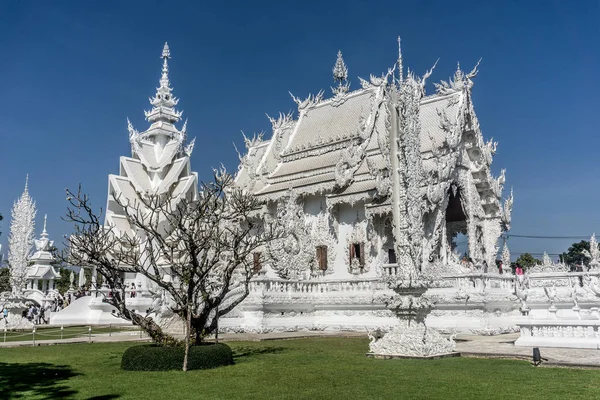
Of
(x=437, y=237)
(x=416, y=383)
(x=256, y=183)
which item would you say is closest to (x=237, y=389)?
(x=416, y=383)

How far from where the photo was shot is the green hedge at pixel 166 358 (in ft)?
30.4

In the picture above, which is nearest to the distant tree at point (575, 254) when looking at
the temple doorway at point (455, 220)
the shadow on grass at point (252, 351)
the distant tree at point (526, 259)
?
the distant tree at point (526, 259)

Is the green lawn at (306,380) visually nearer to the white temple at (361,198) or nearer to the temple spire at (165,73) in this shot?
the white temple at (361,198)

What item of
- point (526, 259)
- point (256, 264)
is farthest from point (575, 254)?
point (256, 264)

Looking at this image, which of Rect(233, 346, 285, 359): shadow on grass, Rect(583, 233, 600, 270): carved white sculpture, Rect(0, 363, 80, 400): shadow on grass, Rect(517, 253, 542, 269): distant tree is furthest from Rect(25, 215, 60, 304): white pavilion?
Rect(517, 253, 542, 269): distant tree

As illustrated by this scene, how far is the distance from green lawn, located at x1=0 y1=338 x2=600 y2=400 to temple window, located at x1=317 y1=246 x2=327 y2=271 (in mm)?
13023

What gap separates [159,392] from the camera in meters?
7.25

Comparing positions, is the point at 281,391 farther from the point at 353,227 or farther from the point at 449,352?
the point at 353,227

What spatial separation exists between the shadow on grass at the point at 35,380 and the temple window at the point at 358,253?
48.5 ft

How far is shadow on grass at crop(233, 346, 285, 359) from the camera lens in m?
11.8

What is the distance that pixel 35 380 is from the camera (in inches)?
333

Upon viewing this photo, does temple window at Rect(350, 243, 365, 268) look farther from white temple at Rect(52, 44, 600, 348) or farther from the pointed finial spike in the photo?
the pointed finial spike

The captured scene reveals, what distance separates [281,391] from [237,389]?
2.05ft

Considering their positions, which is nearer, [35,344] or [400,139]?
[400,139]
